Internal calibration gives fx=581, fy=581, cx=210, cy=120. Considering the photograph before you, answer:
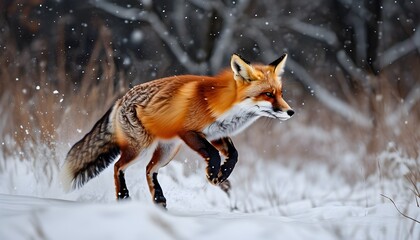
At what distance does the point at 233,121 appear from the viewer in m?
4.17

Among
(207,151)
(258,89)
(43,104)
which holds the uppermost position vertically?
(43,104)

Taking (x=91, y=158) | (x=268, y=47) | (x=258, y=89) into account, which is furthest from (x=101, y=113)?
(x=268, y=47)

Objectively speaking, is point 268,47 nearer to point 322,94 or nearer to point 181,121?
point 322,94

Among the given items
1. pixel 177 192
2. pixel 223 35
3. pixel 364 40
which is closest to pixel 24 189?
pixel 177 192

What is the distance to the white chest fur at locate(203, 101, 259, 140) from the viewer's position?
13.4 feet

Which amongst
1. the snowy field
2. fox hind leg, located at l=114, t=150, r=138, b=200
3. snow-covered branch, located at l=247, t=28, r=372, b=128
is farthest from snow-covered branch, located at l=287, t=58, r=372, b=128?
fox hind leg, located at l=114, t=150, r=138, b=200

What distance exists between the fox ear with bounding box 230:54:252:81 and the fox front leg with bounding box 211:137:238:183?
19.8 inches

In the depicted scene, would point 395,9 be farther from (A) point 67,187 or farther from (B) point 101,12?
(A) point 67,187

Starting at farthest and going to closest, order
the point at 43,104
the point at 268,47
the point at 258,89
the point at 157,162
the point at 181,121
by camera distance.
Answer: the point at 268,47 < the point at 43,104 < the point at 157,162 < the point at 181,121 < the point at 258,89

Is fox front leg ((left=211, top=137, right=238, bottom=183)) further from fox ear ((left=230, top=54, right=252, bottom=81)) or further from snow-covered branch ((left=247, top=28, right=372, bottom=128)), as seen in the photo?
snow-covered branch ((left=247, top=28, right=372, bottom=128))

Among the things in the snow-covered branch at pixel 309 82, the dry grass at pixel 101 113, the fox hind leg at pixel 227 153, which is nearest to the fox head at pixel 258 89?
the fox hind leg at pixel 227 153

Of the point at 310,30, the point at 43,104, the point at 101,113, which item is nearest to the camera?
the point at 43,104

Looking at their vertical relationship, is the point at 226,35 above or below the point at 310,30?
above

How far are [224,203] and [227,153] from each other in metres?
1.00
